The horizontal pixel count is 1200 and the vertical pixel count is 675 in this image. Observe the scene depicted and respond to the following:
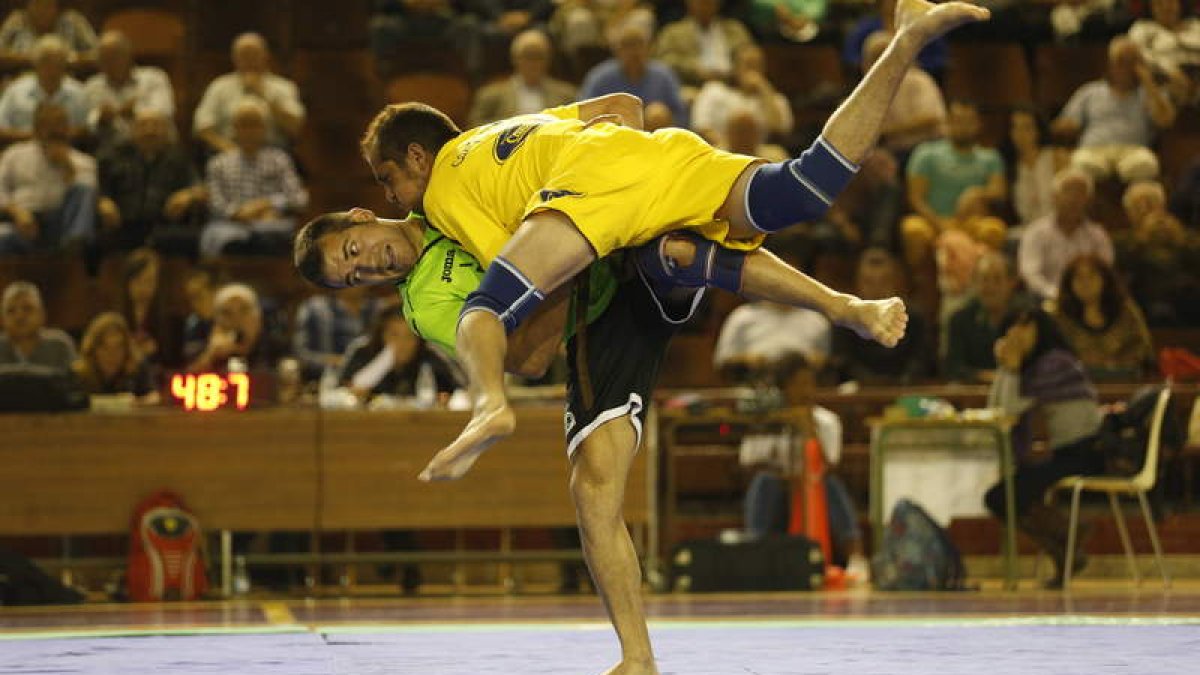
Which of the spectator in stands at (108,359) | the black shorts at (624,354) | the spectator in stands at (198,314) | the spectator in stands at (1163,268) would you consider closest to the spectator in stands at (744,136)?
the spectator in stands at (1163,268)

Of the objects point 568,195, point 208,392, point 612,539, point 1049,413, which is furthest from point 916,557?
point 568,195

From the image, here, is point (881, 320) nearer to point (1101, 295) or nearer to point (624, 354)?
point (624, 354)

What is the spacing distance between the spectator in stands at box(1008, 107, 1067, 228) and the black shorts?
24.0 feet

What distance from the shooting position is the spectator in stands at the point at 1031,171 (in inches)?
488

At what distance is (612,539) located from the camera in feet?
16.8

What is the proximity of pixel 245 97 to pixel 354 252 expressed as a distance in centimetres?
734

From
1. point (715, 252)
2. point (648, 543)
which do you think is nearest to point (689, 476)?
point (648, 543)

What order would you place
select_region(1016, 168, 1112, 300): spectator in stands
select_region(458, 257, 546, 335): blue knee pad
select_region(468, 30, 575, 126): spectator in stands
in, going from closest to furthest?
select_region(458, 257, 546, 335): blue knee pad
select_region(1016, 168, 1112, 300): spectator in stands
select_region(468, 30, 575, 126): spectator in stands

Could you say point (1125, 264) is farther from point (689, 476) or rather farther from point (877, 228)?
point (689, 476)

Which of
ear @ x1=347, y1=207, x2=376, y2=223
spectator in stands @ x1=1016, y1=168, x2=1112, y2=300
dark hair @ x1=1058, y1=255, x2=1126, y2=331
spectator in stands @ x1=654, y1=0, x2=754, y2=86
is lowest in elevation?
ear @ x1=347, y1=207, x2=376, y2=223

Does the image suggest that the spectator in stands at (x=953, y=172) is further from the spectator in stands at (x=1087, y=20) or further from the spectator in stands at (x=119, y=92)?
the spectator in stands at (x=119, y=92)

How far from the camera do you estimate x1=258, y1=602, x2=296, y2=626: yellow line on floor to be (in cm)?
791

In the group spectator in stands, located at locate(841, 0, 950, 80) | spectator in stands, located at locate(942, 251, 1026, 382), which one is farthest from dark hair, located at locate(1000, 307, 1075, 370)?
spectator in stands, located at locate(841, 0, 950, 80)

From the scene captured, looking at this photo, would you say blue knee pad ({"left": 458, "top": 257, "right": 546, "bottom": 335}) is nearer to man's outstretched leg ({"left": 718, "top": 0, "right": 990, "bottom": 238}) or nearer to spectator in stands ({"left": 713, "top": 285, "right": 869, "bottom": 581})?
man's outstretched leg ({"left": 718, "top": 0, "right": 990, "bottom": 238})
